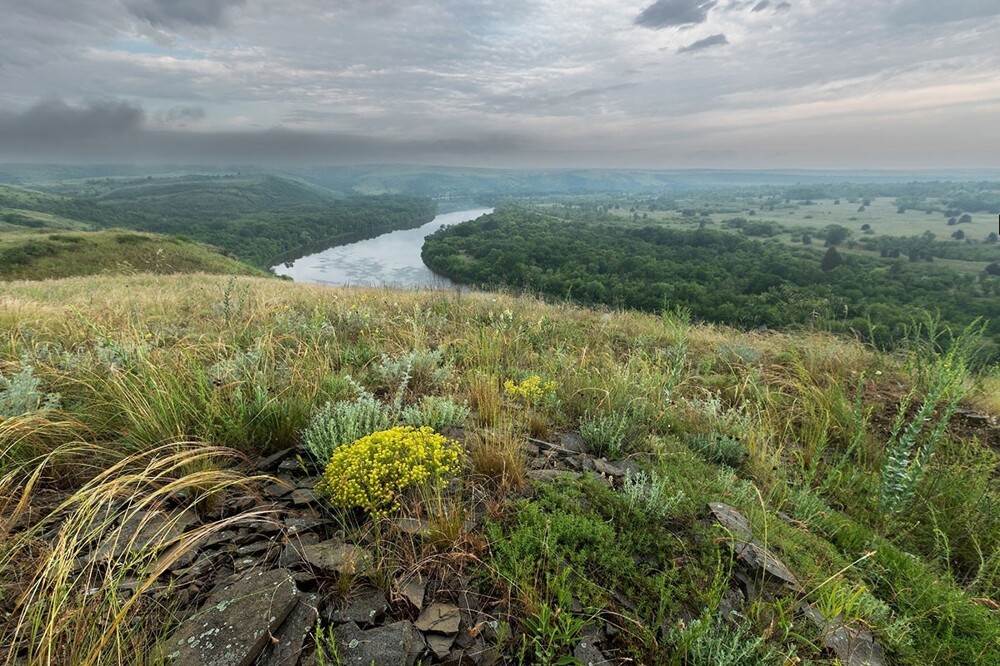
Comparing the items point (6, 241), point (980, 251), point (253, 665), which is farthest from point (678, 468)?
point (980, 251)

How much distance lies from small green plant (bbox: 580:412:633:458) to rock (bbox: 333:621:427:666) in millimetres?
1867

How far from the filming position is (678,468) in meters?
2.89

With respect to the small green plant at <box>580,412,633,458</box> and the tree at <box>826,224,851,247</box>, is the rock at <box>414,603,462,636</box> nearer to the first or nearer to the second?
the small green plant at <box>580,412,633,458</box>

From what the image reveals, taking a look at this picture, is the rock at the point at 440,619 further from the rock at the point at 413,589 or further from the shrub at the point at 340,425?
the shrub at the point at 340,425

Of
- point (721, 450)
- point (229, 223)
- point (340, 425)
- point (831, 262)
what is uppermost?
point (340, 425)

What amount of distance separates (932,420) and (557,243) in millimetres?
60781

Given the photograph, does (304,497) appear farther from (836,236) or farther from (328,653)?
(836,236)

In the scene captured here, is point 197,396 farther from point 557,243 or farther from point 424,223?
point 424,223

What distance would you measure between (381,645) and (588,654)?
2.65ft

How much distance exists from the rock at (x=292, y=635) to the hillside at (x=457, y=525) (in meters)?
0.01

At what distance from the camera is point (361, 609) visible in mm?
1820

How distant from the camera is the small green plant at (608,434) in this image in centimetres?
319

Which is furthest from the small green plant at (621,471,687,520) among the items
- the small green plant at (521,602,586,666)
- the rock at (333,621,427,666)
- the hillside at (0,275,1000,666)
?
the rock at (333,621,427,666)

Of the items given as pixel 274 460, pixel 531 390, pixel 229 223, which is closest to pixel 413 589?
pixel 274 460
